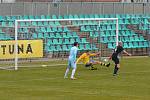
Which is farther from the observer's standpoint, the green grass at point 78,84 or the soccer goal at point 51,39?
the soccer goal at point 51,39

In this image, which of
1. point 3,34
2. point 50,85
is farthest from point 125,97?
point 3,34

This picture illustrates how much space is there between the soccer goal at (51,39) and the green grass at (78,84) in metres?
1.60

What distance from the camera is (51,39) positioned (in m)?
39.3

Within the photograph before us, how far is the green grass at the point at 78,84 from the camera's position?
818 inches

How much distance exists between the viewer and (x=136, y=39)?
4603cm

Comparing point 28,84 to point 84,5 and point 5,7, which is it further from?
point 84,5

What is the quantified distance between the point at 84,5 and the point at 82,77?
19806 mm

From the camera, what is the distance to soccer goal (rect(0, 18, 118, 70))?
34.3m

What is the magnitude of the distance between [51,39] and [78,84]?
14.6 metres

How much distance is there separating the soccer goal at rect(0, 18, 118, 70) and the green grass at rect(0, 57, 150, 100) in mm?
1597

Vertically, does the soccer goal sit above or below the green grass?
above

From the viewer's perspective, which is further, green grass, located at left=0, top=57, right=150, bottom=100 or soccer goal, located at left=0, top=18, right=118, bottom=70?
soccer goal, located at left=0, top=18, right=118, bottom=70

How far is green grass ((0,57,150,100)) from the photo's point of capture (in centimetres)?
2077

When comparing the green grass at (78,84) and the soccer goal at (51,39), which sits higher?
the soccer goal at (51,39)
